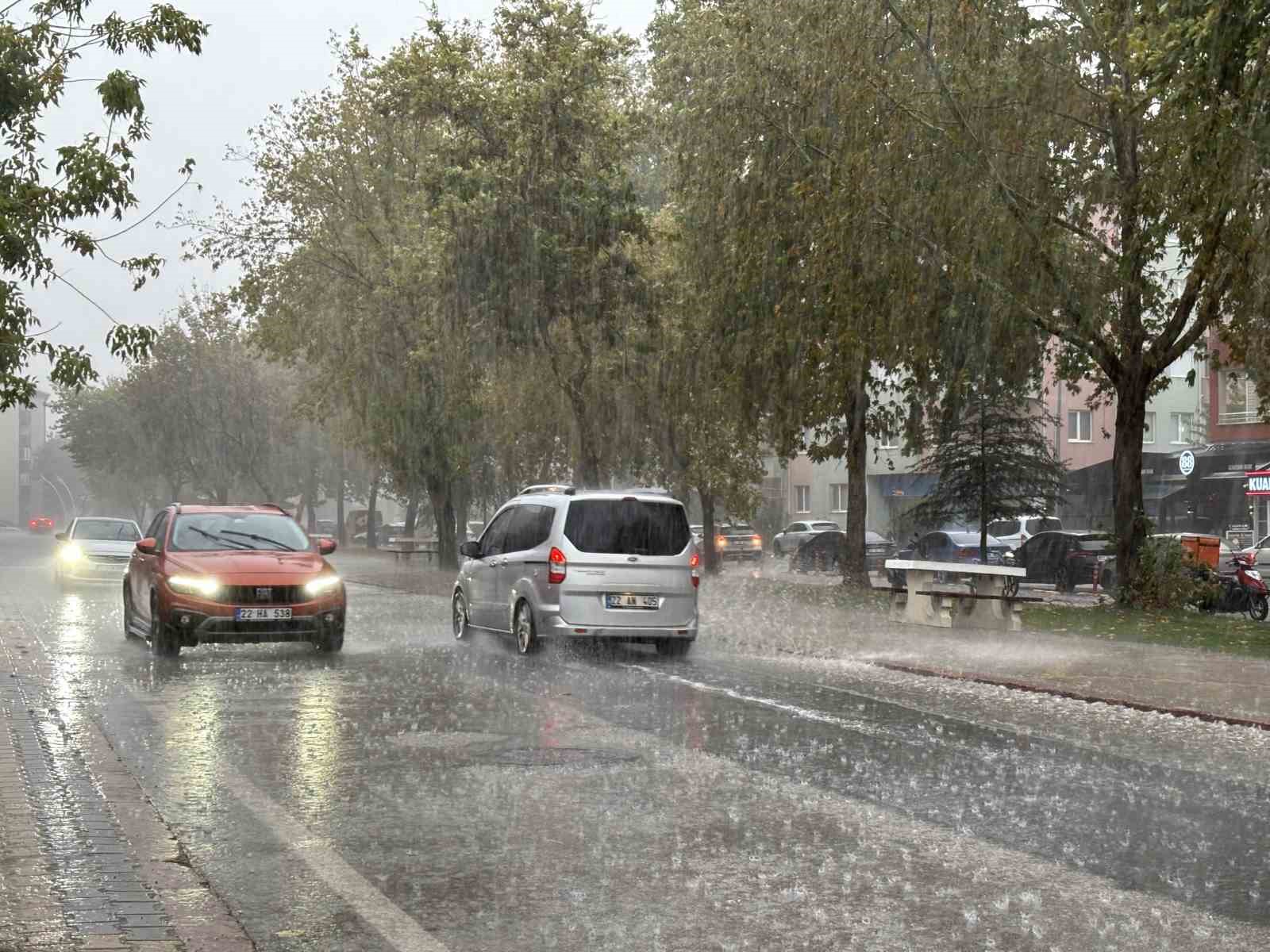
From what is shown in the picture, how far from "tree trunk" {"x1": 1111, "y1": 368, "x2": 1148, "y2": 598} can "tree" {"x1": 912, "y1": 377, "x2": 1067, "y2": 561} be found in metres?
13.6

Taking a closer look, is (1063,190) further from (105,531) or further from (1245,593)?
(105,531)

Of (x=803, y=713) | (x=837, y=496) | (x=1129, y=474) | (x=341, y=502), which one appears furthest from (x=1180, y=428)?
(x=803, y=713)

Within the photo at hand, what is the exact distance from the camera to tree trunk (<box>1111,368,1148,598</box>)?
25.4 m

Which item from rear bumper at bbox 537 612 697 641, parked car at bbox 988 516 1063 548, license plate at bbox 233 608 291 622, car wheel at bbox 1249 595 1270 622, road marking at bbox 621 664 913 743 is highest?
parked car at bbox 988 516 1063 548

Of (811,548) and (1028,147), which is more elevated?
(1028,147)

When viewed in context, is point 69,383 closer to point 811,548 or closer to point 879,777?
point 879,777

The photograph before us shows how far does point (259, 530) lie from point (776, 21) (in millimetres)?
11053

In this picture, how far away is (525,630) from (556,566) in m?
Answer: 0.91

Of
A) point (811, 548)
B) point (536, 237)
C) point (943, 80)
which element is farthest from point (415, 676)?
point (811, 548)

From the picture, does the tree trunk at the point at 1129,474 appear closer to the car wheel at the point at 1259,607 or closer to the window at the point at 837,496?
the car wheel at the point at 1259,607

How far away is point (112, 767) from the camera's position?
970cm

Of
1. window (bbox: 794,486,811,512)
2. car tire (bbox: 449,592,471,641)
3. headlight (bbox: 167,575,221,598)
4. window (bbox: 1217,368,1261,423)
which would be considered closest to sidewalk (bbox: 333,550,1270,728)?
car tire (bbox: 449,592,471,641)

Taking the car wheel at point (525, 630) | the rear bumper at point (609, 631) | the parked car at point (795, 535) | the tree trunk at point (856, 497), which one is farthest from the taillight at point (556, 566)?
the parked car at point (795, 535)

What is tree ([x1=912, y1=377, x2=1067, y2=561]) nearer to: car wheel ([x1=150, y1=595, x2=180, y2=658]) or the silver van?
the silver van
